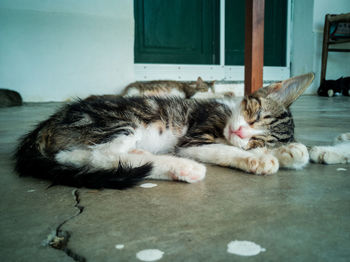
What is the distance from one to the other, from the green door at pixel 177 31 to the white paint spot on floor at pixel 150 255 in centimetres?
509

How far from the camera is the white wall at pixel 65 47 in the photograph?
4.59 meters

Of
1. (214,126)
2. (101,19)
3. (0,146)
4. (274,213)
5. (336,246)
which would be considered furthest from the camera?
(101,19)

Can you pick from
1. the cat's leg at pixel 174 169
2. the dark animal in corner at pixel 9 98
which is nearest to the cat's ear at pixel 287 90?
the cat's leg at pixel 174 169

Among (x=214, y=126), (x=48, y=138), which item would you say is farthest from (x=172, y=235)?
(x=214, y=126)

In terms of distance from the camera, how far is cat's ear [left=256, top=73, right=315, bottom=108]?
5.07 feet

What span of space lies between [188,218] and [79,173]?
492 millimetres

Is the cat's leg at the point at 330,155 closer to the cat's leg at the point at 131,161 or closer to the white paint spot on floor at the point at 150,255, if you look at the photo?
the cat's leg at the point at 131,161

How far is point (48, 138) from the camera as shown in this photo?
1301mm

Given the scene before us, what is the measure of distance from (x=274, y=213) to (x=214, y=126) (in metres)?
0.85

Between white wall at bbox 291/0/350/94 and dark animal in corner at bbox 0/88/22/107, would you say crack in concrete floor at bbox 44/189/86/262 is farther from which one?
white wall at bbox 291/0/350/94

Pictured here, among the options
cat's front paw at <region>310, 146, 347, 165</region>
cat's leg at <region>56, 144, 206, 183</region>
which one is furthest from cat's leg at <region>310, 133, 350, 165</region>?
cat's leg at <region>56, 144, 206, 183</region>

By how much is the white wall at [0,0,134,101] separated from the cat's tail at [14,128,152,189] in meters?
4.07

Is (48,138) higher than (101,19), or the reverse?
(101,19)

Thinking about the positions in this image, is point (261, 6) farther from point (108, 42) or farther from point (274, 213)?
point (108, 42)
